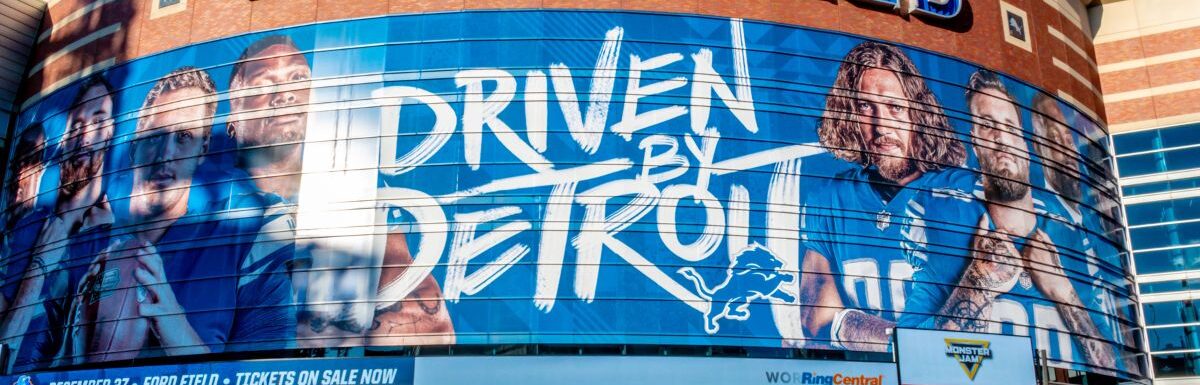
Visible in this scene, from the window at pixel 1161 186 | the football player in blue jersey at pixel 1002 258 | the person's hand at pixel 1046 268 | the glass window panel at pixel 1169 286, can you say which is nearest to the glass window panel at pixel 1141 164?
the window at pixel 1161 186

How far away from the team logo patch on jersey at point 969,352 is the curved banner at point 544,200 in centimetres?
906

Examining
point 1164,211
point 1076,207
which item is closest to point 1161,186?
point 1164,211

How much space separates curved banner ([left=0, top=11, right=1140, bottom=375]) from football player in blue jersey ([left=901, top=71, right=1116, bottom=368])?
4.4 inches

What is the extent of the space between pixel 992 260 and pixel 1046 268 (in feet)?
9.89

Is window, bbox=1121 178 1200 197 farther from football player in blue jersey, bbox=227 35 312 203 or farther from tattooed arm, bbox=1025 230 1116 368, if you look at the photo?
football player in blue jersey, bbox=227 35 312 203

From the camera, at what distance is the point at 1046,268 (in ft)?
144

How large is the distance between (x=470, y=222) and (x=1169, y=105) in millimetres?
34274

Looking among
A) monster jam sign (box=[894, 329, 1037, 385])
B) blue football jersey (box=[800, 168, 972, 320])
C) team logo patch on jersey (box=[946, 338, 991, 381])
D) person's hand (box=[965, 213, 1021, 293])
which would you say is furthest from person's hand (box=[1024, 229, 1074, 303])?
team logo patch on jersey (box=[946, 338, 991, 381])

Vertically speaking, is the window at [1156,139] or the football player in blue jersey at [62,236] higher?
the window at [1156,139]

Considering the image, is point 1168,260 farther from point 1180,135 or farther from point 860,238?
point 860,238

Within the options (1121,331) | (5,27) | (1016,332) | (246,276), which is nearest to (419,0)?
(246,276)

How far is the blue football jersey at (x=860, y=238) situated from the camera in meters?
39.5

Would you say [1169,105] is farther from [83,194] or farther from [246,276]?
[83,194]

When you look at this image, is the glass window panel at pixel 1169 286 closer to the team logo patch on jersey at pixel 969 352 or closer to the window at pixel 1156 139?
the window at pixel 1156 139
